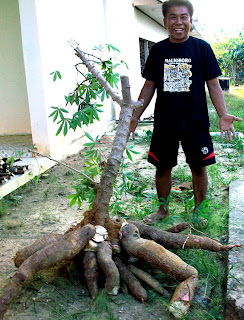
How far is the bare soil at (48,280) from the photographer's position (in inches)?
81.0

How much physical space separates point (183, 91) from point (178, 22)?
508mm

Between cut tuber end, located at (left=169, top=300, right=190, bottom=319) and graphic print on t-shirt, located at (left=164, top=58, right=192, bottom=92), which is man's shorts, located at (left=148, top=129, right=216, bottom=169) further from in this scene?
cut tuber end, located at (left=169, top=300, right=190, bottom=319)

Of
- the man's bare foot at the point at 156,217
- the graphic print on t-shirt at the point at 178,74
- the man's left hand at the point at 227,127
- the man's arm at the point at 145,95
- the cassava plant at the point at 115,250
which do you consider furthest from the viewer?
the man's bare foot at the point at 156,217

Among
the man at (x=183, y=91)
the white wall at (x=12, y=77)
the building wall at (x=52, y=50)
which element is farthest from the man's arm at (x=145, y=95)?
the white wall at (x=12, y=77)

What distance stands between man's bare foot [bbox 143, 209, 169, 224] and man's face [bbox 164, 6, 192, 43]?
4.80ft

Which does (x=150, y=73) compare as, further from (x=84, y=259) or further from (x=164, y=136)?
(x=84, y=259)

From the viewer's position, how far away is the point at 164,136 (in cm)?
300

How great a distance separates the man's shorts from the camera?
9.60 feet

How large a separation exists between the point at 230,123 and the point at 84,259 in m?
1.42

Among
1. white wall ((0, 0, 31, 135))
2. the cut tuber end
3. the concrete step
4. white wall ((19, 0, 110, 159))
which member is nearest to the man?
the concrete step

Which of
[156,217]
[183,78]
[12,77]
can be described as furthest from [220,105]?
[12,77]

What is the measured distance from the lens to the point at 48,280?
2.36 m

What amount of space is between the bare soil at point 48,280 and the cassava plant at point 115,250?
9 centimetres

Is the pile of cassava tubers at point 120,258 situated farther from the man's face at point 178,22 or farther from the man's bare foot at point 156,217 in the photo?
the man's face at point 178,22
